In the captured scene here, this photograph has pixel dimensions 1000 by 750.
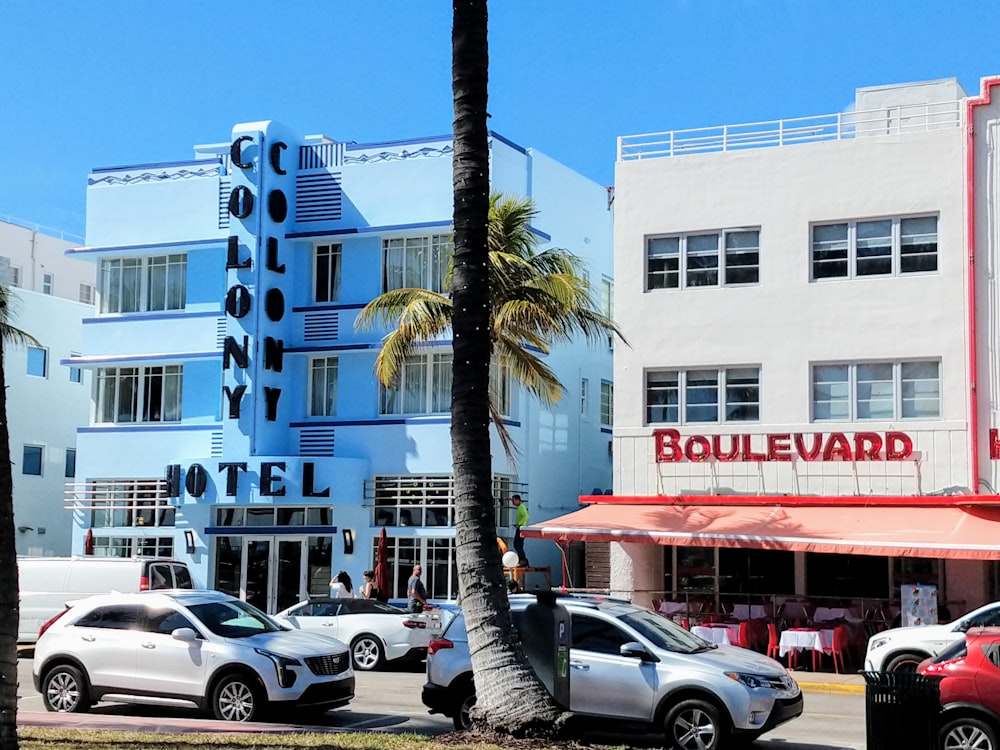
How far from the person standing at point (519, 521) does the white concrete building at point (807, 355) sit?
2.42 meters

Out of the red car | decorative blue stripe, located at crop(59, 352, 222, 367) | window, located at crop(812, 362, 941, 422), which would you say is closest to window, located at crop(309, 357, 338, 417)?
decorative blue stripe, located at crop(59, 352, 222, 367)

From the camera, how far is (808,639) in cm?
2361

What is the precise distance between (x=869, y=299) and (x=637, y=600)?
25.6 feet

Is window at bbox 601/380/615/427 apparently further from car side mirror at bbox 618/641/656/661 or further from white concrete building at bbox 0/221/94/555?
car side mirror at bbox 618/641/656/661

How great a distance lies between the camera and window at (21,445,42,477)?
45.5 metres

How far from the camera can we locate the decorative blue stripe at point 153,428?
34781 mm

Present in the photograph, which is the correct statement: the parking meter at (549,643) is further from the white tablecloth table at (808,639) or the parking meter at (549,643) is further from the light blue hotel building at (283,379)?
the light blue hotel building at (283,379)

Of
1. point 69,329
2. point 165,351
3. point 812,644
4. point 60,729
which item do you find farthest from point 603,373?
point 60,729

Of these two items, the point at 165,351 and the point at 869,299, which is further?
the point at 165,351

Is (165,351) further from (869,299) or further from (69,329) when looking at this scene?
(869,299)

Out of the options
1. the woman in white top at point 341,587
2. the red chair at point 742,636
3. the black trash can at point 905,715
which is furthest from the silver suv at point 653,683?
the woman in white top at point 341,587

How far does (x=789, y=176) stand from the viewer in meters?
28.0

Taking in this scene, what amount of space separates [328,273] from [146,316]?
5.21m

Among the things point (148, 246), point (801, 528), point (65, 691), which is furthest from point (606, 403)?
point (65, 691)
